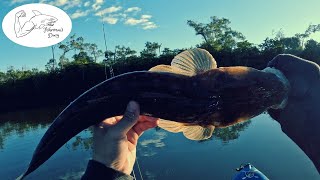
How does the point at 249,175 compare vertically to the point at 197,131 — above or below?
below

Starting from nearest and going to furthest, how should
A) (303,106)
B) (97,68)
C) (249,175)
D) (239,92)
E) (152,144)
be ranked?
(303,106) < (239,92) < (249,175) < (152,144) < (97,68)

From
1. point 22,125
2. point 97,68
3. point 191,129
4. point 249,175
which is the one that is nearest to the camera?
point 191,129

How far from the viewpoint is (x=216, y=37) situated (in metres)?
54.6

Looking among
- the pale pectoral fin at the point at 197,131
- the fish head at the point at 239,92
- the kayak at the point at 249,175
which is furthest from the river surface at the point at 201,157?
the fish head at the point at 239,92

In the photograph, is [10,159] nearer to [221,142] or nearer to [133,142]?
[221,142]

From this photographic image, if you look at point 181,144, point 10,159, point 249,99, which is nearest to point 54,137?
point 249,99

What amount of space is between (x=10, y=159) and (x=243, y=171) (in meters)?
13.1

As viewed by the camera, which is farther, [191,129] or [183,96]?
[191,129]

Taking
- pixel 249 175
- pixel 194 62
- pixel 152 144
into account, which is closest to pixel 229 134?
pixel 152 144

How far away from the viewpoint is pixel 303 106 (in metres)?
1.75

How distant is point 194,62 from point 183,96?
196mm

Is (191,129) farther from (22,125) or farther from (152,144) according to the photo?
(22,125)

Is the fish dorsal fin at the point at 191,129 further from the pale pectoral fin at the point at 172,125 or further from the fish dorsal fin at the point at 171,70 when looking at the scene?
the fish dorsal fin at the point at 171,70

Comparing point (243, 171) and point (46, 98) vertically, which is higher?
point (243, 171)
